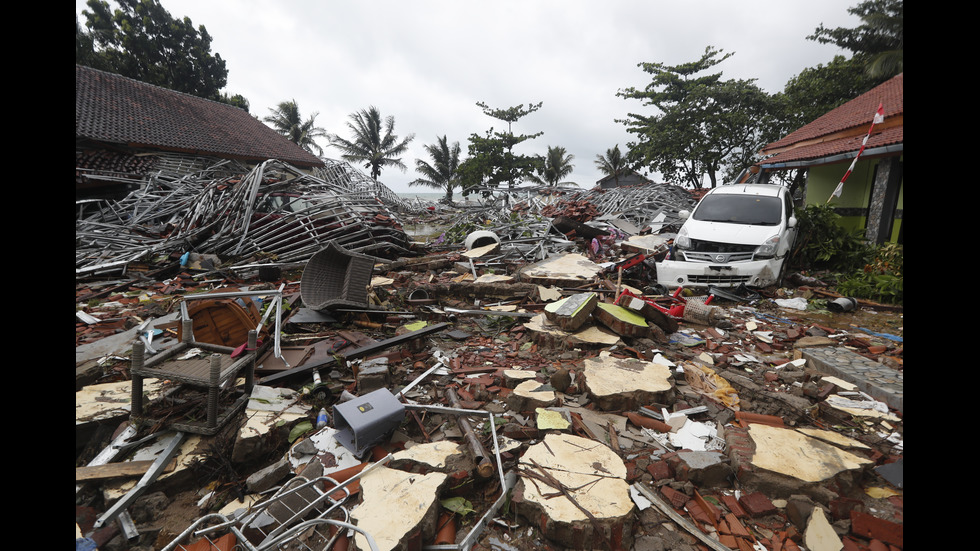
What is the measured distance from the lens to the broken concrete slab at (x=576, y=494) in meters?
2.09

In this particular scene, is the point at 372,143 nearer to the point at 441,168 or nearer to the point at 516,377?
the point at 441,168

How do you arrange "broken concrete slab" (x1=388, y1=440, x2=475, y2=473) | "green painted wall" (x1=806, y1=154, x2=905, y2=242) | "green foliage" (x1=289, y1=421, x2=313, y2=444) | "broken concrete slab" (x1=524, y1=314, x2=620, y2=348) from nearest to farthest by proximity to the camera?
"broken concrete slab" (x1=388, y1=440, x2=475, y2=473)
"green foliage" (x1=289, y1=421, x2=313, y2=444)
"broken concrete slab" (x1=524, y1=314, x2=620, y2=348)
"green painted wall" (x1=806, y1=154, x2=905, y2=242)

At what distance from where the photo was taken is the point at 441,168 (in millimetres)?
37188

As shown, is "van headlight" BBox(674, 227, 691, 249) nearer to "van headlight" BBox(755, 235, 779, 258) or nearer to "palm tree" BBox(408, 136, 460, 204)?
"van headlight" BBox(755, 235, 779, 258)

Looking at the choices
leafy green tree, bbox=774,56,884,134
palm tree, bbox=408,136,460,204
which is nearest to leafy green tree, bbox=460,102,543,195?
palm tree, bbox=408,136,460,204

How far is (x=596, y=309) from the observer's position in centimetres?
500

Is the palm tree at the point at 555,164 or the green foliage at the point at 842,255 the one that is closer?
the green foliage at the point at 842,255

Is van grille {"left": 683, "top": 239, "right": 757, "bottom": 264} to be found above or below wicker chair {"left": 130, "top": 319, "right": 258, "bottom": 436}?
above

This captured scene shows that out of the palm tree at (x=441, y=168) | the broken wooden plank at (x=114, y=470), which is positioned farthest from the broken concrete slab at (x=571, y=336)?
the palm tree at (x=441, y=168)

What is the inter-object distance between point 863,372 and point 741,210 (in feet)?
15.3

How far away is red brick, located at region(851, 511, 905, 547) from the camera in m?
2.02

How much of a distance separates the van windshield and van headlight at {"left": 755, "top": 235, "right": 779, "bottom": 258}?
0.75 m

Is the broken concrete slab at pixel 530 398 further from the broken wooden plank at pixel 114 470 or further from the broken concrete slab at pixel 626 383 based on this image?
the broken wooden plank at pixel 114 470
